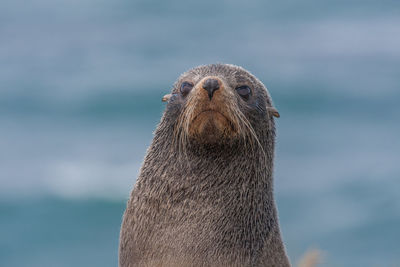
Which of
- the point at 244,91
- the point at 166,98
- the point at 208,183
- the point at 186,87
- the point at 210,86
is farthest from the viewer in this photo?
the point at 166,98

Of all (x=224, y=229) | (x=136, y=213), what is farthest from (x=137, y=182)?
(x=224, y=229)

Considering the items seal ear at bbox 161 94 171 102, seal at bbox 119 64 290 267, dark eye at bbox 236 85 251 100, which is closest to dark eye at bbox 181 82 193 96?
seal at bbox 119 64 290 267

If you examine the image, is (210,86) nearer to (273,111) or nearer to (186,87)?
(186,87)

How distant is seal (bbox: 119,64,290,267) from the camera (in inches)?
459

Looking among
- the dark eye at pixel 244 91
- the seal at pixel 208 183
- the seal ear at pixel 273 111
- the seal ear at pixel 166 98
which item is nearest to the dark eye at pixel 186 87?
the seal at pixel 208 183

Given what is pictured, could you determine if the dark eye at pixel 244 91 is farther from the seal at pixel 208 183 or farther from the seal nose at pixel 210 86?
the seal nose at pixel 210 86

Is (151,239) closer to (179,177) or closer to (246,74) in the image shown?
(179,177)

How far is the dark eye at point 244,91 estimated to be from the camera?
40.8 feet

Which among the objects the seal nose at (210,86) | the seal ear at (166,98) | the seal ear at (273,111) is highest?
the seal ear at (166,98)

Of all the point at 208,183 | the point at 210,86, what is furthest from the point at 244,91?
the point at 208,183

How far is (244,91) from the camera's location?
12.5 metres

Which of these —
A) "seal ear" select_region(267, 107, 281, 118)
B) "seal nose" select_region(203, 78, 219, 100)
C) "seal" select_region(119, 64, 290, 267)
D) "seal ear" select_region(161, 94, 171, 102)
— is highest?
"seal ear" select_region(161, 94, 171, 102)

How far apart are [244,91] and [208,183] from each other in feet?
4.33

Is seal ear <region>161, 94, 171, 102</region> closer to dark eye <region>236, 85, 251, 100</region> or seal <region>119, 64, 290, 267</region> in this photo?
seal <region>119, 64, 290, 267</region>
